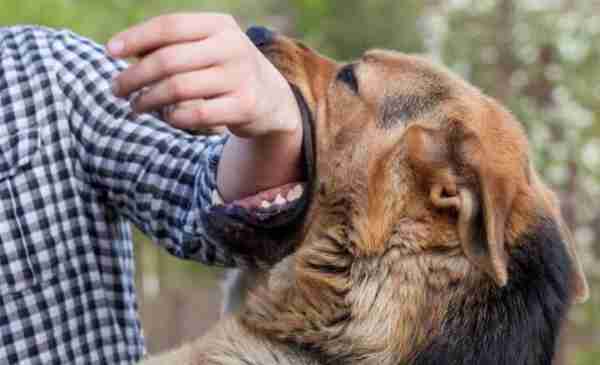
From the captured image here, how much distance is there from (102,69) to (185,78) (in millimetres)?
1063

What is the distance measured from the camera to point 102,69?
2.86m

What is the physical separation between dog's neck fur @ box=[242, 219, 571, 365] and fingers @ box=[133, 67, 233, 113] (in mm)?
789

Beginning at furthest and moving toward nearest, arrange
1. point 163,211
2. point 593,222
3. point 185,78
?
1. point 593,222
2. point 163,211
3. point 185,78

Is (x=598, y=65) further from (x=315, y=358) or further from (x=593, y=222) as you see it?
(x=315, y=358)

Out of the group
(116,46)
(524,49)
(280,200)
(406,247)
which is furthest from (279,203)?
(524,49)

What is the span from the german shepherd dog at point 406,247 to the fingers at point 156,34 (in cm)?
66

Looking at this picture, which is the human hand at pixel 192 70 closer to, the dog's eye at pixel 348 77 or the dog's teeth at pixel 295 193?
the dog's teeth at pixel 295 193

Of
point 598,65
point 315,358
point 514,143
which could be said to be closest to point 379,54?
point 514,143

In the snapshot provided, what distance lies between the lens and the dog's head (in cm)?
242

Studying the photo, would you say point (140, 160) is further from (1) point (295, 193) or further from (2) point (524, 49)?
(2) point (524, 49)

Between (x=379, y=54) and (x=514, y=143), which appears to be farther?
(x=379, y=54)

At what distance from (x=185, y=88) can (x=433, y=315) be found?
0.95 metres

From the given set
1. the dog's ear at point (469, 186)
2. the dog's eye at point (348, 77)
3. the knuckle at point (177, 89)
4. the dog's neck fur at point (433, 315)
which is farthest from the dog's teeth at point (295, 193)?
the knuckle at point (177, 89)

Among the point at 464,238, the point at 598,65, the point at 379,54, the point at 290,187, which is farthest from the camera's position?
the point at 598,65
